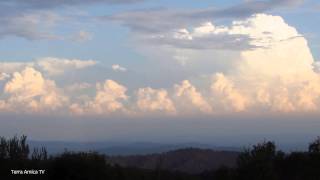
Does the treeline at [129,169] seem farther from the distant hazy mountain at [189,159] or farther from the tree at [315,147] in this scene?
the distant hazy mountain at [189,159]

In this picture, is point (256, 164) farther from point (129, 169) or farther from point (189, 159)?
point (189, 159)

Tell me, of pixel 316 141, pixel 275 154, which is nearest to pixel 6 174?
pixel 275 154

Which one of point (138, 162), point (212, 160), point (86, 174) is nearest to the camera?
point (86, 174)

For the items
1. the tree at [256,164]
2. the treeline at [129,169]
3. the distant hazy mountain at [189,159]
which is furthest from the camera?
the distant hazy mountain at [189,159]

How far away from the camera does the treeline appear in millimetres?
38750

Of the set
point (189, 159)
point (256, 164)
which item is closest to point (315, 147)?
point (256, 164)

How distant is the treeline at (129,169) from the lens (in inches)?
1526

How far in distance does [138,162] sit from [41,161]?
4359 cm

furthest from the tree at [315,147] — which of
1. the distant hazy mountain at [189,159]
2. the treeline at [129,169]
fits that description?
the distant hazy mountain at [189,159]

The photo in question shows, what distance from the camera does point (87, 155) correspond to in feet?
134

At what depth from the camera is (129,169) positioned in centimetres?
4369

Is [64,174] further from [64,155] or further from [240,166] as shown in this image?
[240,166]

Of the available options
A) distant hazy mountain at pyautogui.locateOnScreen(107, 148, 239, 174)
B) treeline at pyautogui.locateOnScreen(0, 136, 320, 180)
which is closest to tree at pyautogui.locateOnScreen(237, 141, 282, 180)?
treeline at pyautogui.locateOnScreen(0, 136, 320, 180)

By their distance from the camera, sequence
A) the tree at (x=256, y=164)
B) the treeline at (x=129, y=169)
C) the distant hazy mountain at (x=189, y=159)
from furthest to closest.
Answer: the distant hazy mountain at (x=189, y=159), the tree at (x=256, y=164), the treeline at (x=129, y=169)
